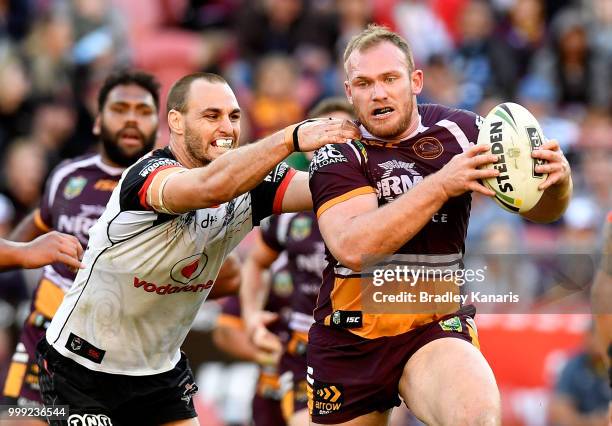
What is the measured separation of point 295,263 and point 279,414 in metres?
1.60

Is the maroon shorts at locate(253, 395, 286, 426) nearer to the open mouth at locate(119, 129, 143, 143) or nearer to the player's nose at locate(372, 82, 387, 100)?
the open mouth at locate(119, 129, 143, 143)

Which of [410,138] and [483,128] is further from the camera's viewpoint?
[410,138]

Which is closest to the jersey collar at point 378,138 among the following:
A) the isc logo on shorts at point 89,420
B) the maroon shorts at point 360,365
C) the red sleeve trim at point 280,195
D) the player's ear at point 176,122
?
the red sleeve trim at point 280,195

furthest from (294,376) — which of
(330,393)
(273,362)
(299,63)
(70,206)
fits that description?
(299,63)

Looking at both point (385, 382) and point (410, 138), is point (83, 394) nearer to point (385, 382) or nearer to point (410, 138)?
point (385, 382)

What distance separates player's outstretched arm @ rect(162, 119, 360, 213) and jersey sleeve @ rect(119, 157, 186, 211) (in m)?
0.30

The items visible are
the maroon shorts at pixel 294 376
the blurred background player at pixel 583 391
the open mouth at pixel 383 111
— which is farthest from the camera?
the blurred background player at pixel 583 391

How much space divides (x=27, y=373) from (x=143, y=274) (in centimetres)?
237


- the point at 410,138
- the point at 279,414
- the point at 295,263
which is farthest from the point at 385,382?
the point at 279,414

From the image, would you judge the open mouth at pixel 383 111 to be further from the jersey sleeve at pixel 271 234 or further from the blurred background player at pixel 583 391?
the blurred background player at pixel 583 391

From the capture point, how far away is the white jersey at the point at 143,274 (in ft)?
22.1

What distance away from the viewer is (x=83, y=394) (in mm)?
6895

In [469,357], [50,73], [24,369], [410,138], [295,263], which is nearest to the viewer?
[469,357]

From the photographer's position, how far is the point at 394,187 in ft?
21.1
